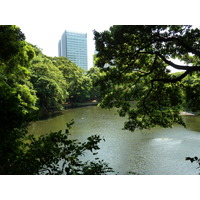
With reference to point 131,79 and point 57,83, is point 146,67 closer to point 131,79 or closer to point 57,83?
point 131,79

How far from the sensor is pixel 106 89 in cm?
516

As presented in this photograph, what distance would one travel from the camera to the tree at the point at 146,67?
386 cm

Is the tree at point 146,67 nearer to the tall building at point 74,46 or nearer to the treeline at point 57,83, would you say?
the treeline at point 57,83

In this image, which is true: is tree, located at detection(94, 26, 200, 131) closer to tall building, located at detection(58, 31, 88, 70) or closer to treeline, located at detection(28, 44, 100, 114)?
treeline, located at detection(28, 44, 100, 114)

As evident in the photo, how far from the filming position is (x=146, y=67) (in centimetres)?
521

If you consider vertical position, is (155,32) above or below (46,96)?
above

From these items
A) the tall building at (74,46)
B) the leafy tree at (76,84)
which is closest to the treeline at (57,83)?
the leafy tree at (76,84)

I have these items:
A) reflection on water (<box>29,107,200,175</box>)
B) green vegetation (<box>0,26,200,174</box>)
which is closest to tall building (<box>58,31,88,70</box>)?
reflection on water (<box>29,107,200,175</box>)

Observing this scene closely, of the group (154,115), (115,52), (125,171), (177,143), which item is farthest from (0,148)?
(177,143)

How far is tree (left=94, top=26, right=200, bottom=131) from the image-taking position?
3.86m

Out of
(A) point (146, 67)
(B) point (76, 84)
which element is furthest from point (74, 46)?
(A) point (146, 67)
